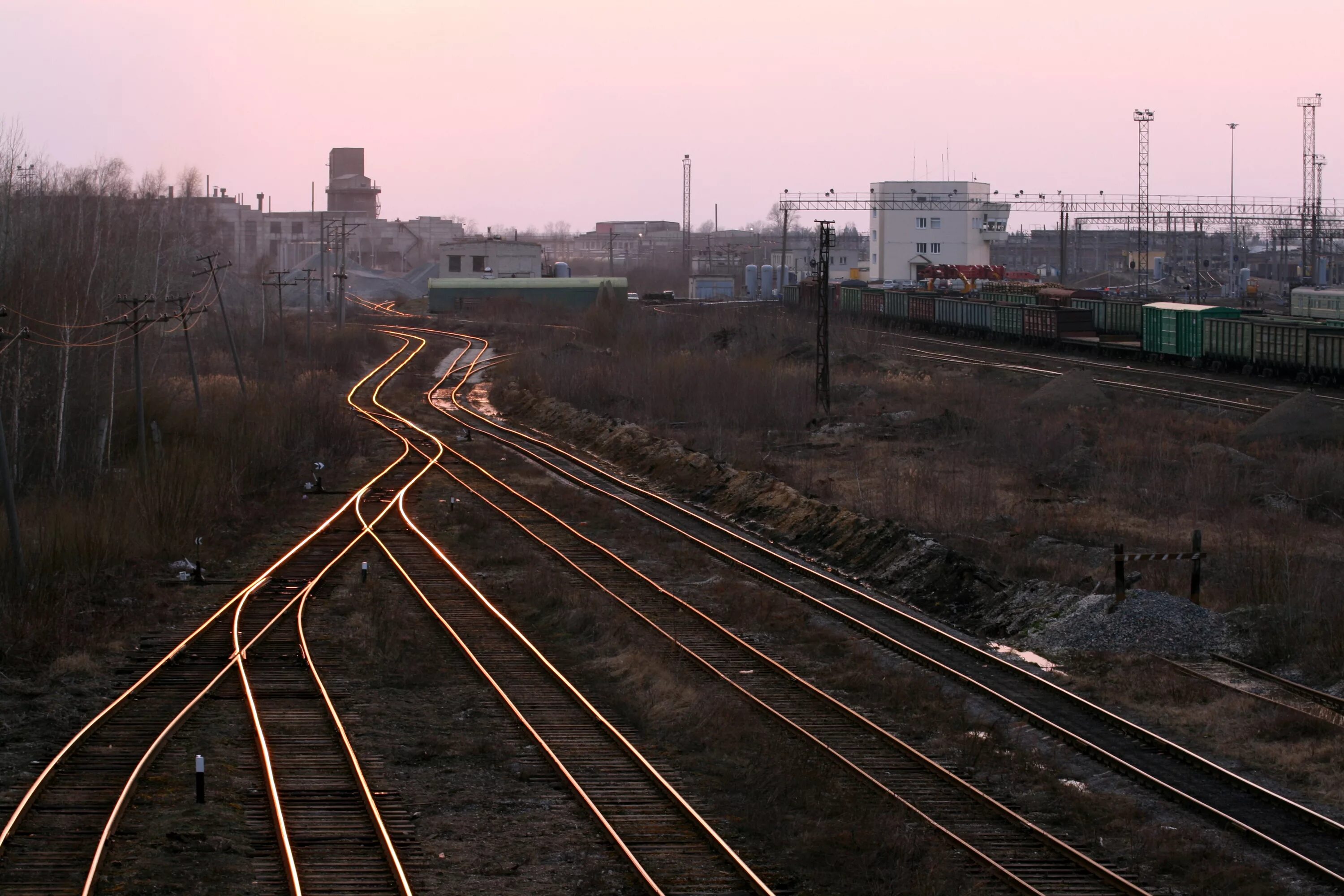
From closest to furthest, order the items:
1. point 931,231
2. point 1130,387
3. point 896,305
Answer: point 1130,387
point 896,305
point 931,231

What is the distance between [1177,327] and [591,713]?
38679 millimetres

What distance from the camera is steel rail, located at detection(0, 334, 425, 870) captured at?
391 inches

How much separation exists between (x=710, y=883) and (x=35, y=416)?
84.9 ft

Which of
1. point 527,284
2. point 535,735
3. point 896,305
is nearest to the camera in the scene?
point 535,735

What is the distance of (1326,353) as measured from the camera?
127 feet

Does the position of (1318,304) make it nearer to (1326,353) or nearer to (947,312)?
(1326,353)

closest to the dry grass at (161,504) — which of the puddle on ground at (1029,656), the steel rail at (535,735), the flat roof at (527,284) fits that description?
the steel rail at (535,735)

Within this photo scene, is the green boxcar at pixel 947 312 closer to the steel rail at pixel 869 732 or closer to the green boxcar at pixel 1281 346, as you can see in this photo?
the green boxcar at pixel 1281 346

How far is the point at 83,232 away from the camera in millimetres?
34969

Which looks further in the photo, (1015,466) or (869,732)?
(1015,466)

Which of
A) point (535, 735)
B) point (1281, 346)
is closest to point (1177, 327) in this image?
point (1281, 346)

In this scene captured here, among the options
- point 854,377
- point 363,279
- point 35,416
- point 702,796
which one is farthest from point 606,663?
point 363,279

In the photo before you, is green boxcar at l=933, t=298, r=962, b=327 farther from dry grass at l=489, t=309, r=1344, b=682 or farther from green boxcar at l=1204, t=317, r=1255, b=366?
green boxcar at l=1204, t=317, r=1255, b=366

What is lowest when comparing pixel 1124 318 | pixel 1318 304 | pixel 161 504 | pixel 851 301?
pixel 161 504
